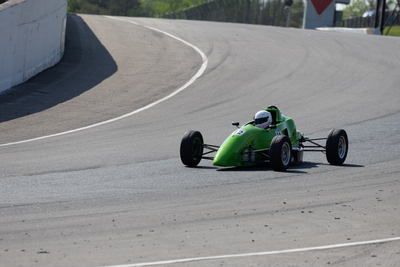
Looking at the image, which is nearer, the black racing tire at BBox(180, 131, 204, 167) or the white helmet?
the black racing tire at BBox(180, 131, 204, 167)

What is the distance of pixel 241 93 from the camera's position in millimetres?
19844

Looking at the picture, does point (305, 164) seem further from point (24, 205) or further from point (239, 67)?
point (239, 67)

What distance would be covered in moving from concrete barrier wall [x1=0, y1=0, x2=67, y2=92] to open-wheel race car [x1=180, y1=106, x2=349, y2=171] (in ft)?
32.2

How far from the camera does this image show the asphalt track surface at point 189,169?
6.23m

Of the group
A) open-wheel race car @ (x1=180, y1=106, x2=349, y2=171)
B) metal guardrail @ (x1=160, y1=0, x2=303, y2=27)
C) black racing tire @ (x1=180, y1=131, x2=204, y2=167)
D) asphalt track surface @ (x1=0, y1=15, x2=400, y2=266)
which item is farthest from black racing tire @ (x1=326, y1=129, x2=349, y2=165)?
metal guardrail @ (x1=160, y1=0, x2=303, y2=27)

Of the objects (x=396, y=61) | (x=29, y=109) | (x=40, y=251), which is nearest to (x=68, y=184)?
(x=40, y=251)

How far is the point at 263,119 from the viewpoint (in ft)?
36.4

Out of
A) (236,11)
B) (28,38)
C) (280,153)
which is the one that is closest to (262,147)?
(280,153)

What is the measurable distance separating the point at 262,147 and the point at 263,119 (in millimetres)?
584

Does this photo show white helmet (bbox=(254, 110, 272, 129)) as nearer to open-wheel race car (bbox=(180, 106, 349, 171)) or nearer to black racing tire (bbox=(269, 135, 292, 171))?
open-wheel race car (bbox=(180, 106, 349, 171))

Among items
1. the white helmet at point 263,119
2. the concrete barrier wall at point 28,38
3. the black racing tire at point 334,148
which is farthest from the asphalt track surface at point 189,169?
the white helmet at point 263,119

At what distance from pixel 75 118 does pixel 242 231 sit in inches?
429

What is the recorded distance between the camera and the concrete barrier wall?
60.4 ft

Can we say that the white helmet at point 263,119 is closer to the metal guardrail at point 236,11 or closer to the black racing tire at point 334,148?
the black racing tire at point 334,148
